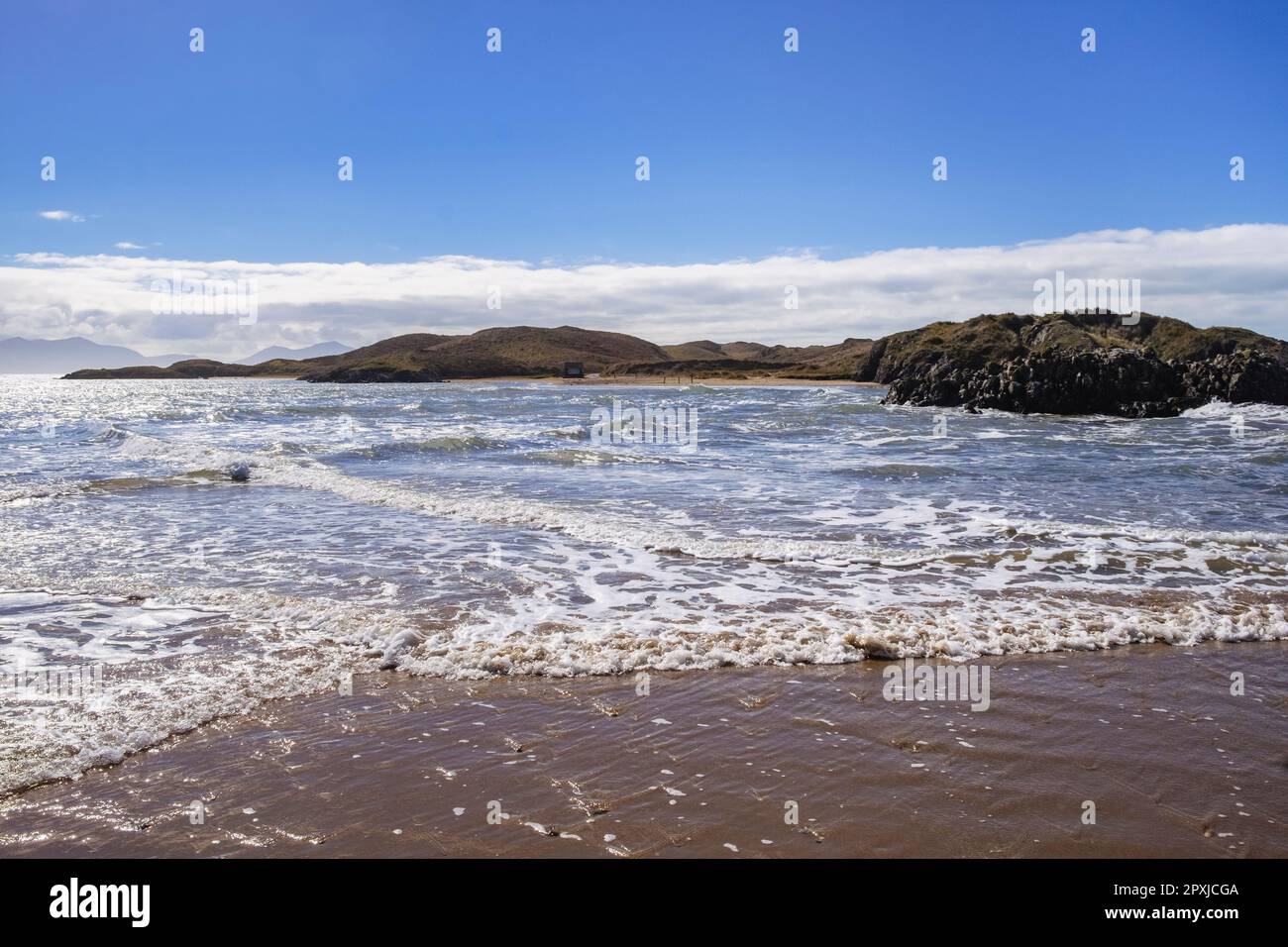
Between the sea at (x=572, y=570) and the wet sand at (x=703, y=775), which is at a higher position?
the sea at (x=572, y=570)

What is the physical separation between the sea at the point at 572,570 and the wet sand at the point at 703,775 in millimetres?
539

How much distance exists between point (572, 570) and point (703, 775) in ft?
17.3

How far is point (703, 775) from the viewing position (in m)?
4.67

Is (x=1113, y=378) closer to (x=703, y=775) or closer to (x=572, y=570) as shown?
(x=572, y=570)

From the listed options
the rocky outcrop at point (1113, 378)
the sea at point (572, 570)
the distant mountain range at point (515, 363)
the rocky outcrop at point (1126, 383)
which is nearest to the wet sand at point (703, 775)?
the sea at point (572, 570)

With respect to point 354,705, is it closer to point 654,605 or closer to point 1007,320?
point 654,605

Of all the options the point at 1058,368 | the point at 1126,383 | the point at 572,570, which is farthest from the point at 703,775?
the point at 1058,368

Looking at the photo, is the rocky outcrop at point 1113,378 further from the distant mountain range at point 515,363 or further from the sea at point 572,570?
the distant mountain range at point 515,363

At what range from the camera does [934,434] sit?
28.3 metres

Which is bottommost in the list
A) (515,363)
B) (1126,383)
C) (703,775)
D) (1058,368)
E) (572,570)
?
(703,775)

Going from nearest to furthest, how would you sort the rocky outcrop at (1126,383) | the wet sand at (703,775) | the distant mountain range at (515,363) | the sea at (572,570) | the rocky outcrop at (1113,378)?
the wet sand at (703,775), the sea at (572,570), the rocky outcrop at (1126,383), the rocky outcrop at (1113,378), the distant mountain range at (515,363)

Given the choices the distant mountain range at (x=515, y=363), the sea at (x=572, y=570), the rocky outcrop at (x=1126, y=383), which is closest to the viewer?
the sea at (x=572, y=570)

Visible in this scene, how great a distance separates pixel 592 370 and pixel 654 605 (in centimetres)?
12934

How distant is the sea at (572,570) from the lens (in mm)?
6539
